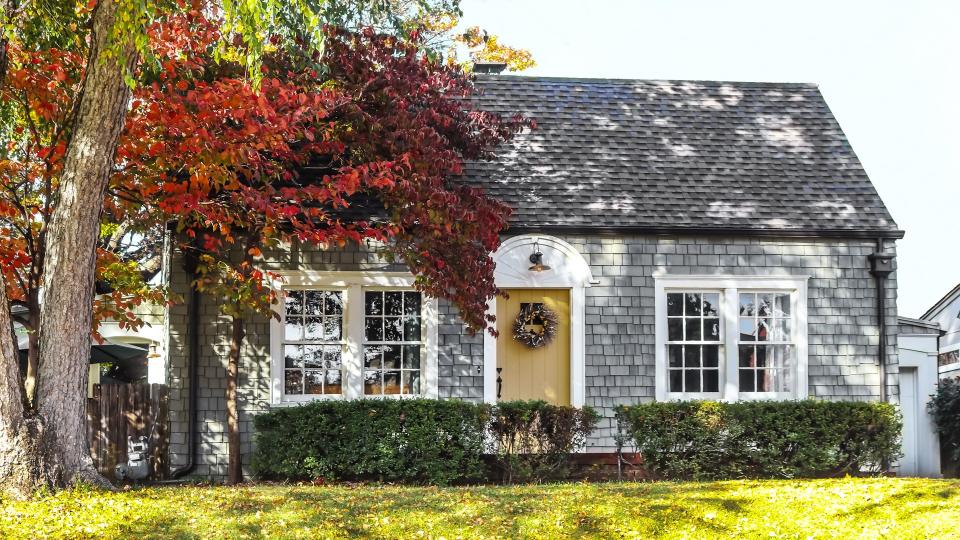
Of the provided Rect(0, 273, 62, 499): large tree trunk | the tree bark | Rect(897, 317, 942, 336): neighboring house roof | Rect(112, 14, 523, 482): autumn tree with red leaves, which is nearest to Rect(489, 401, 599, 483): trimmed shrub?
Rect(112, 14, 523, 482): autumn tree with red leaves

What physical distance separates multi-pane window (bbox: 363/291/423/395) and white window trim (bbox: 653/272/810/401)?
10.1 feet

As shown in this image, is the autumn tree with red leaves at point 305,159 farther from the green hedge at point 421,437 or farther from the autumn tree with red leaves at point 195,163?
the green hedge at point 421,437

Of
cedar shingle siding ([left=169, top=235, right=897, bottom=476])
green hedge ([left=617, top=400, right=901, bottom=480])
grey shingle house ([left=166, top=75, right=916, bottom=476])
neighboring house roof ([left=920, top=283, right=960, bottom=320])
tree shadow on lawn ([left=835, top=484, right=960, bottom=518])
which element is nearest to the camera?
tree shadow on lawn ([left=835, top=484, right=960, bottom=518])

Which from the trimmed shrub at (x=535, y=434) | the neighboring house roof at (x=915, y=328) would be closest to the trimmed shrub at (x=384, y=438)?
the trimmed shrub at (x=535, y=434)

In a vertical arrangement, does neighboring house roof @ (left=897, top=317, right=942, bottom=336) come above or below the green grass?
above

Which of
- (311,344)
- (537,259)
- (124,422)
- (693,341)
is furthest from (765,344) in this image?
(124,422)

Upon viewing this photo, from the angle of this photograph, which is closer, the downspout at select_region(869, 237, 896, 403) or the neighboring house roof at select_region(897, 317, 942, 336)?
the downspout at select_region(869, 237, 896, 403)

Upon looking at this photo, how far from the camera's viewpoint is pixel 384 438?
11875mm

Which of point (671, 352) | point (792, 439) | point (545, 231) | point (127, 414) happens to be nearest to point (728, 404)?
point (792, 439)

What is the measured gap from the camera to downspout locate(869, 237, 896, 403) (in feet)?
45.3

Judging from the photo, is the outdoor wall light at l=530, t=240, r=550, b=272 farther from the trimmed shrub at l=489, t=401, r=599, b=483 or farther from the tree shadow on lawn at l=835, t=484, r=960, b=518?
the tree shadow on lawn at l=835, t=484, r=960, b=518

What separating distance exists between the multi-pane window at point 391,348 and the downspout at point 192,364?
206cm

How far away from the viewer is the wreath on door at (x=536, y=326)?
13.5 m

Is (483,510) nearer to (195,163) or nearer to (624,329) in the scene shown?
(195,163)
